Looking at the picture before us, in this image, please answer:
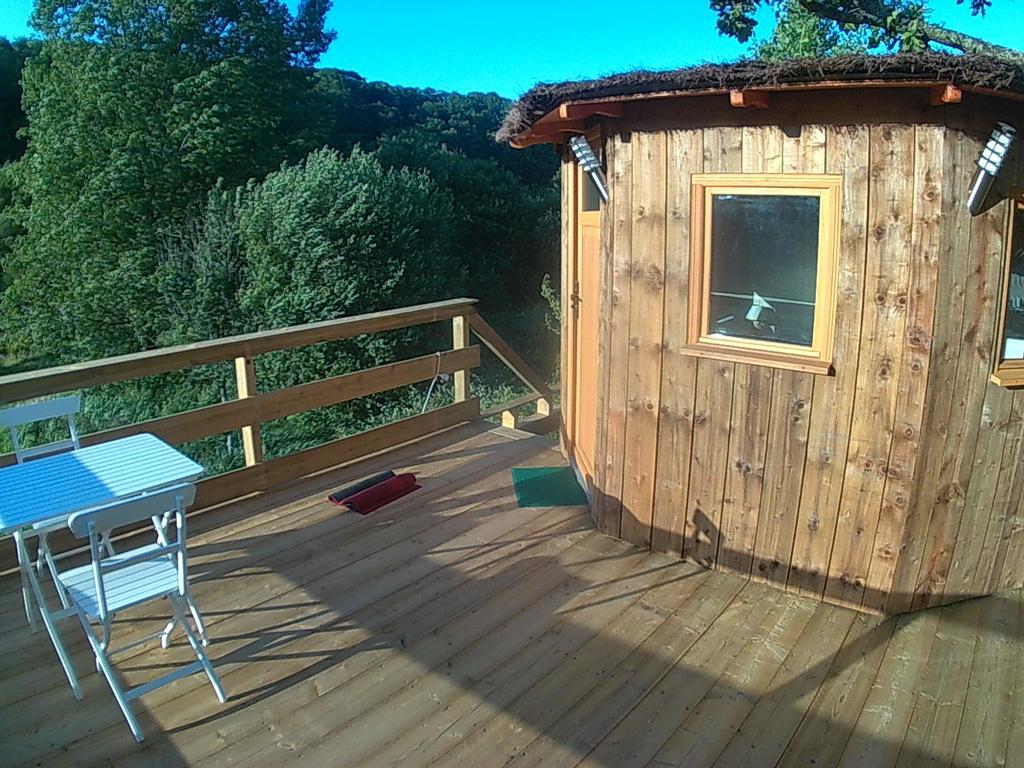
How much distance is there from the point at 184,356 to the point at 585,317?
7.29ft

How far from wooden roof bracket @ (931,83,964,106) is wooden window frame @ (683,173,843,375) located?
1.37 ft

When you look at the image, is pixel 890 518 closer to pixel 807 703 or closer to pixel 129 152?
pixel 807 703

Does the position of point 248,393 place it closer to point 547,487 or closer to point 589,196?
point 547,487

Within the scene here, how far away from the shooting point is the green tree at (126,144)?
1495cm

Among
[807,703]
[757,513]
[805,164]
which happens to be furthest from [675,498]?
[805,164]

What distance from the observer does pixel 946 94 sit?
264 cm

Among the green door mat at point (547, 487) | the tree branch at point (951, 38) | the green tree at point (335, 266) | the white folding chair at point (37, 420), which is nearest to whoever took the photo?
the white folding chair at point (37, 420)

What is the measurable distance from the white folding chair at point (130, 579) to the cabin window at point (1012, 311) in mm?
3080

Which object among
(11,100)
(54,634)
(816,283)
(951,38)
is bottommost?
(54,634)

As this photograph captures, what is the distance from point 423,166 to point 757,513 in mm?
13152

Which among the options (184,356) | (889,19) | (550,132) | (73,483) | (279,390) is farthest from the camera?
(889,19)

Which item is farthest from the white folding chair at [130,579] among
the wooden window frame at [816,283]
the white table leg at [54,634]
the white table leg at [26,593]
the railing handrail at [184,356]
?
the wooden window frame at [816,283]

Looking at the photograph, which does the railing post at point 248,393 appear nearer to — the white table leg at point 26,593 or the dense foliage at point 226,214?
the white table leg at point 26,593

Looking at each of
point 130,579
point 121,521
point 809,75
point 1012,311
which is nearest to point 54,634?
point 130,579
